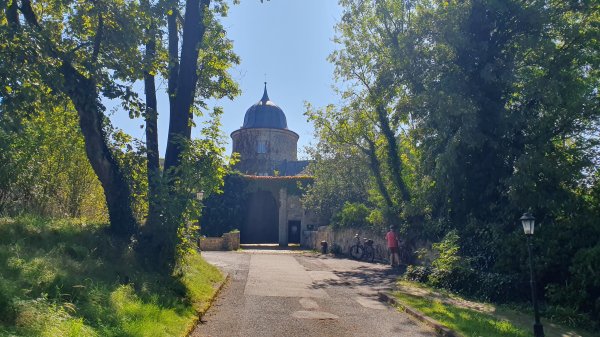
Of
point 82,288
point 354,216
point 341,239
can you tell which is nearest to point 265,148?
point 341,239

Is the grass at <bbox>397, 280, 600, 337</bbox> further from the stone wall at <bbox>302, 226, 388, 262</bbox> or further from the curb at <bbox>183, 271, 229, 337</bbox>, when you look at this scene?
the stone wall at <bbox>302, 226, 388, 262</bbox>

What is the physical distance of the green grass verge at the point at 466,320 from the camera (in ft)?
25.8

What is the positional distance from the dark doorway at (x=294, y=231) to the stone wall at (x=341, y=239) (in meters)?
2.24

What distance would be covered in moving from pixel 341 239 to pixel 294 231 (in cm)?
1038

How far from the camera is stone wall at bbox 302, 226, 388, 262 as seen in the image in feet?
73.7

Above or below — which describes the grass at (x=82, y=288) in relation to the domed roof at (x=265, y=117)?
below

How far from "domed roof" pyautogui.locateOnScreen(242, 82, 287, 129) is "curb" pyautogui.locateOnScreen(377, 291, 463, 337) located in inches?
1531

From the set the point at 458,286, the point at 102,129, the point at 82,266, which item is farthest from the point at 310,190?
the point at 82,266

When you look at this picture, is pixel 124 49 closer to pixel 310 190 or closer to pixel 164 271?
pixel 164 271

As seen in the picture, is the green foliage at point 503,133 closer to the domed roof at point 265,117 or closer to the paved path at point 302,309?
the paved path at point 302,309

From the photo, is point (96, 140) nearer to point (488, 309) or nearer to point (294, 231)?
point (488, 309)

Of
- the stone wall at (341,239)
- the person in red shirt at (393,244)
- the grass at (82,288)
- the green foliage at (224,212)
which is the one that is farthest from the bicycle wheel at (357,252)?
the grass at (82,288)

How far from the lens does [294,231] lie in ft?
123

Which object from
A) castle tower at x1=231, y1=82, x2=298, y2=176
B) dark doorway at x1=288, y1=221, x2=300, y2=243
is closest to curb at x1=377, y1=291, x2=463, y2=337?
dark doorway at x1=288, y1=221, x2=300, y2=243
